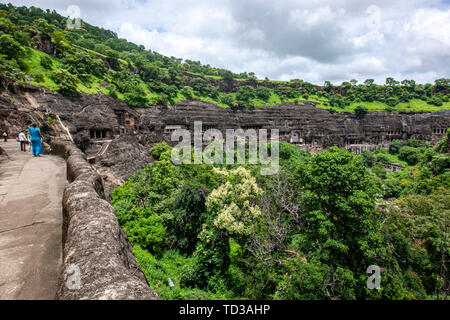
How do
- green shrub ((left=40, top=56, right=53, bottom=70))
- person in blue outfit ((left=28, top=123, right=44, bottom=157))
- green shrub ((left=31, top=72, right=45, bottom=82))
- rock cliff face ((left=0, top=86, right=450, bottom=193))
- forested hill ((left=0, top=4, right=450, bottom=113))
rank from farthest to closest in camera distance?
1. green shrub ((left=40, top=56, right=53, bottom=70))
2. forested hill ((left=0, top=4, right=450, bottom=113))
3. green shrub ((left=31, top=72, right=45, bottom=82))
4. rock cliff face ((left=0, top=86, right=450, bottom=193))
5. person in blue outfit ((left=28, top=123, right=44, bottom=157))

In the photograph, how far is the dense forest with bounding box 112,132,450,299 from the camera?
10320mm

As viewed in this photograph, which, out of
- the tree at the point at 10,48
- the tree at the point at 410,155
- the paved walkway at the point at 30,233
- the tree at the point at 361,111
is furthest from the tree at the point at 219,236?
the tree at the point at 361,111

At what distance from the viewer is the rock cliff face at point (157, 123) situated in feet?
64.1

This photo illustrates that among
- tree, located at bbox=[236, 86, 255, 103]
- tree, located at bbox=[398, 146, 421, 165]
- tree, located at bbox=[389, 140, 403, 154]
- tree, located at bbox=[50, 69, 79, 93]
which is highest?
tree, located at bbox=[236, 86, 255, 103]

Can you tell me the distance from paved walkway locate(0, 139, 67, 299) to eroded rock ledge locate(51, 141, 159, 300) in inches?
16.0

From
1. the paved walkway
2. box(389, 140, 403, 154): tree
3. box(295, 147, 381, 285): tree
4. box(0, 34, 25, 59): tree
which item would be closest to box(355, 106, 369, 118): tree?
box(389, 140, 403, 154): tree

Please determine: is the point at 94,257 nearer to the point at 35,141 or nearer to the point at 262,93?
the point at 35,141

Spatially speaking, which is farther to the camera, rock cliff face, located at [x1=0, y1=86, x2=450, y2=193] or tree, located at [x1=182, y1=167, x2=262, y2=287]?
rock cliff face, located at [x1=0, y1=86, x2=450, y2=193]

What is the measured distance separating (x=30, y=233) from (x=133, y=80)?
122 ft

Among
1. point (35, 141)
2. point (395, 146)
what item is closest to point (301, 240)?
point (35, 141)

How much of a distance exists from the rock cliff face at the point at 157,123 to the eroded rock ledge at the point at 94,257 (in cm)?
1745

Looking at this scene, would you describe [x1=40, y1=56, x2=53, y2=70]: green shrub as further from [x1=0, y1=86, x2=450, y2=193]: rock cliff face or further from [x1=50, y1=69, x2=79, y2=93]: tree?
[x1=0, y1=86, x2=450, y2=193]: rock cliff face

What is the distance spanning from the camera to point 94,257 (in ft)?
9.83

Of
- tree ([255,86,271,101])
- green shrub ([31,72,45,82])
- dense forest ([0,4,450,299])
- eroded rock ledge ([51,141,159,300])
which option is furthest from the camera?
tree ([255,86,271,101])
